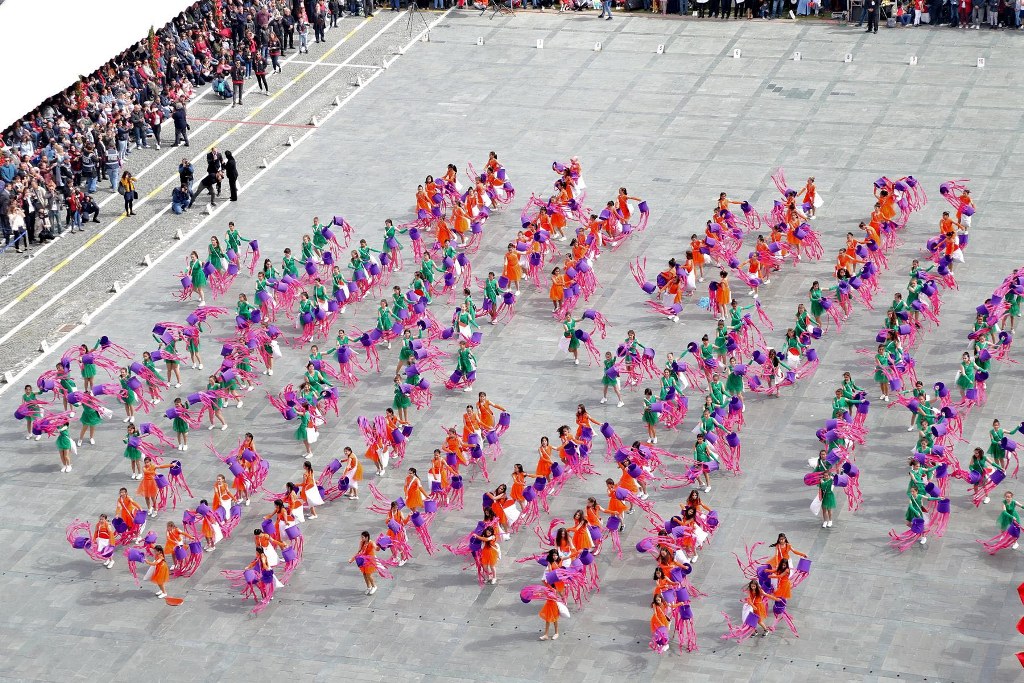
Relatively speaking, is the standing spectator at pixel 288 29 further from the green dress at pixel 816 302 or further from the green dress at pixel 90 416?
the green dress at pixel 816 302

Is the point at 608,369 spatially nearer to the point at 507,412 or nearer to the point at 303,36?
the point at 507,412

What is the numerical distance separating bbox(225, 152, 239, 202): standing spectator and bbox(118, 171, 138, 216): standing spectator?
292cm

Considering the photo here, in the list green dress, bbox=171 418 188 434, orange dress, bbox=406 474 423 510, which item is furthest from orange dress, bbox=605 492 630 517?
green dress, bbox=171 418 188 434

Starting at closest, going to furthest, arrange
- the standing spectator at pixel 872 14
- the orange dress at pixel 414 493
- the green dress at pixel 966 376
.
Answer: the orange dress at pixel 414 493 < the green dress at pixel 966 376 < the standing spectator at pixel 872 14

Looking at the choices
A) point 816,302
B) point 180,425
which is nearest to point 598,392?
point 816,302

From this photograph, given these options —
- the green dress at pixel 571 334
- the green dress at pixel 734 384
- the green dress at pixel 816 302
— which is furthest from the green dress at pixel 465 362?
the green dress at pixel 816 302

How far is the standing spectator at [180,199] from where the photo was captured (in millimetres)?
57938

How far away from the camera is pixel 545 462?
1618 inches

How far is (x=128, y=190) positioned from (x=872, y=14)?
31587 mm

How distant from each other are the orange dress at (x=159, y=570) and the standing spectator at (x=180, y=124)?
2767 centimetres

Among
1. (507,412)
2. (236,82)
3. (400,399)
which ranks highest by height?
(236,82)

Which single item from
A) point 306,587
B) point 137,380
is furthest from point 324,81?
point 306,587

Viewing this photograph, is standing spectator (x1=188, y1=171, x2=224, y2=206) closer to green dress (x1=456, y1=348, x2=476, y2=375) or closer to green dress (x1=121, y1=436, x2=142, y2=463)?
green dress (x1=456, y1=348, x2=476, y2=375)

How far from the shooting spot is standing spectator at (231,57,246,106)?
66062 millimetres
